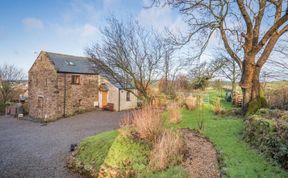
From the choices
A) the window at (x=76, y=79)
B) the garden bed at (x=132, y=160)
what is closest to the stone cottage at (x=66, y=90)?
the window at (x=76, y=79)

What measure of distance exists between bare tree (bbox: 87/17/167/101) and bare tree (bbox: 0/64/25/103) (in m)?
18.7

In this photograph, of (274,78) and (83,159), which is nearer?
(83,159)

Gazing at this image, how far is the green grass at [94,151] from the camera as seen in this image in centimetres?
681

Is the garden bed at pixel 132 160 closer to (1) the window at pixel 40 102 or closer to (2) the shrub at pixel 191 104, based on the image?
(2) the shrub at pixel 191 104

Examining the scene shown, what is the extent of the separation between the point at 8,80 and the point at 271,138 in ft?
104

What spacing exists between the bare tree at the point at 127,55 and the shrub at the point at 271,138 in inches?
402

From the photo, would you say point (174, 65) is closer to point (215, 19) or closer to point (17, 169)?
point (215, 19)

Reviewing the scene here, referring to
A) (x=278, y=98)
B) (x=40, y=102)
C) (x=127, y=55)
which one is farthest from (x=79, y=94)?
(x=278, y=98)

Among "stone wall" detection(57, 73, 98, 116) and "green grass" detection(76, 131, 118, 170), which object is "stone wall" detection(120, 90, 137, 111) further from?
"green grass" detection(76, 131, 118, 170)

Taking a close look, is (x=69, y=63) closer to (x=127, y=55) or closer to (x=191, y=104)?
(x=127, y=55)

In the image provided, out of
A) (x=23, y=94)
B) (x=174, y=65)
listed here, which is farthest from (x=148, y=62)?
(x=23, y=94)

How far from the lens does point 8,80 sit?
92.0ft

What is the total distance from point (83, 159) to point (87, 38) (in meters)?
10.6

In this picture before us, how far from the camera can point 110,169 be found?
590 centimetres
